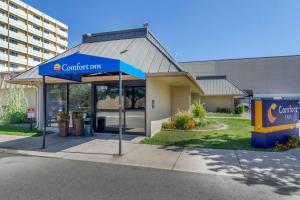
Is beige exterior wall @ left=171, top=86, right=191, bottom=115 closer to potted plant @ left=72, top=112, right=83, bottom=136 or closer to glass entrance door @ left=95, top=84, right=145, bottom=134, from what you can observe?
glass entrance door @ left=95, top=84, right=145, bottom=134

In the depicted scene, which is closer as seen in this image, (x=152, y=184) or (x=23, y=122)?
(x=152, y=184)

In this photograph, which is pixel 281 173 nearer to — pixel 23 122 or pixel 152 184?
pixel 152 184

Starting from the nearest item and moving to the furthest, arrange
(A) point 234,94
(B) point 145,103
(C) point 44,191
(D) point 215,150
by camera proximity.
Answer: (C) point 44,191, (D) point 215,150, (B) point 145,103, (A) point 234,94

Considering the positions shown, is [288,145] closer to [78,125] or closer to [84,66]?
[84,66]

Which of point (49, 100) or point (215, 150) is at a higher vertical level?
point (49, 100)

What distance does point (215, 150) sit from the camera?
7703mm

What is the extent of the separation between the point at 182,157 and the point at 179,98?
8.26 metres

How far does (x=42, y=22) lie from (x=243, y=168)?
7135cm

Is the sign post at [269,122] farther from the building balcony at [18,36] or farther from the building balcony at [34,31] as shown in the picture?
the building balcony at [34,31]

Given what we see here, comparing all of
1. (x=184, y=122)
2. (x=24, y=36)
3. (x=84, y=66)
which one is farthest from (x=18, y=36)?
(x=84, y=66)

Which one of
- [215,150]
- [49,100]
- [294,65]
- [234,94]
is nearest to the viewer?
[215,150]

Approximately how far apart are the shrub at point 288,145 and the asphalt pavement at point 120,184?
12.3ft

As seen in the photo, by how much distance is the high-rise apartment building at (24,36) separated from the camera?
166 feet

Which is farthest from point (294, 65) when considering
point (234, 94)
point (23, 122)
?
point (23, 122)
